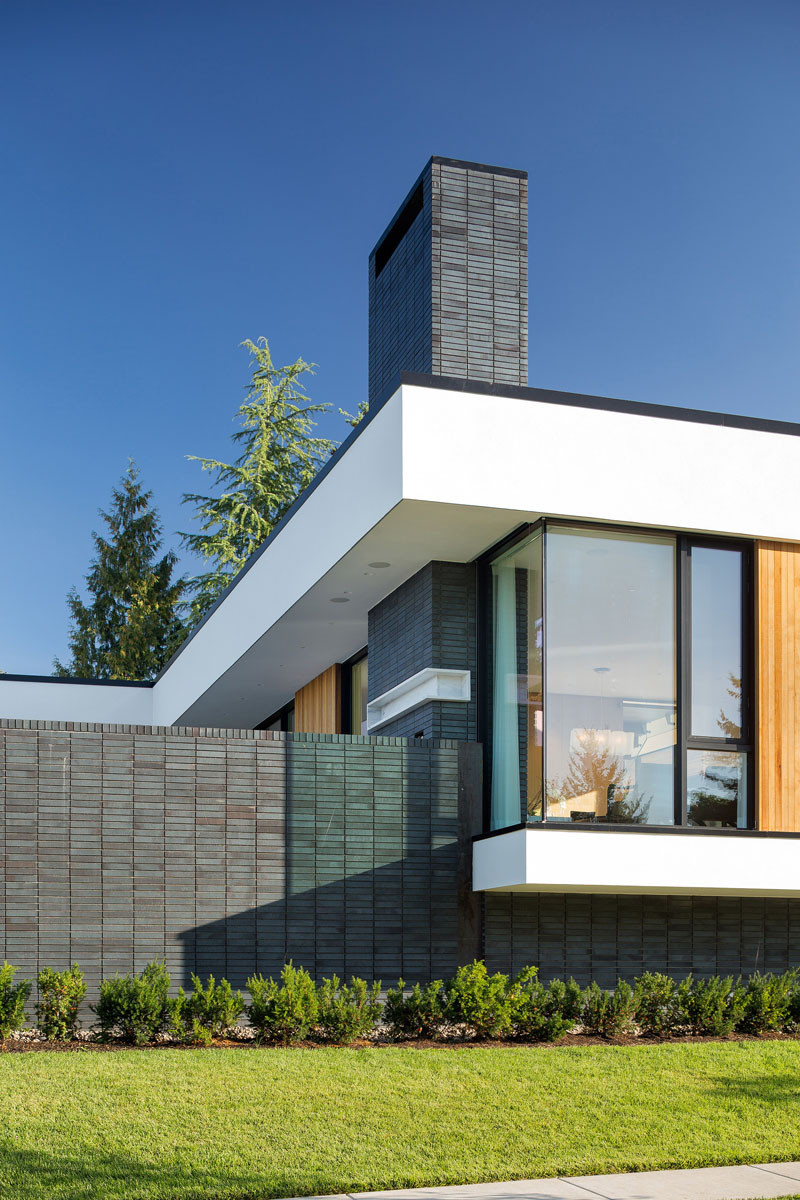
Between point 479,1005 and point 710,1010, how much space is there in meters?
2.00

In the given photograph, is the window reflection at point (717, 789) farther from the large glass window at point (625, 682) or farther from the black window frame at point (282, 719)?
the black window frame at point (282, 719)

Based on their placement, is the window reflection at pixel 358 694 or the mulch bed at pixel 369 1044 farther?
the window reflection at pixel 358 694

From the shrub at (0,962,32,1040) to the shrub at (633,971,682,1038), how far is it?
483 centimetres

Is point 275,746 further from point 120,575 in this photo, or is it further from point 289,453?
point 120,575

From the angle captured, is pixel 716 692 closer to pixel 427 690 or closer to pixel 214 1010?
pixel 427 690

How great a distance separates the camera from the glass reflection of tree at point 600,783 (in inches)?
436

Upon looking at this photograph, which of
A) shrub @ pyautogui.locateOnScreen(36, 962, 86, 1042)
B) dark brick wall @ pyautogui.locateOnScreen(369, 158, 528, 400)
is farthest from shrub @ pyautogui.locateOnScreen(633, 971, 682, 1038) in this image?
dark brick wall @ pyautogui.locateOnScreen(369, 158, 528, 400)

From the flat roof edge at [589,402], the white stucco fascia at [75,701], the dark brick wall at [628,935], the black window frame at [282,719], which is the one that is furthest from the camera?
the white stucco fascia at [75,701]

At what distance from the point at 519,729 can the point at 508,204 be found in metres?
6.54

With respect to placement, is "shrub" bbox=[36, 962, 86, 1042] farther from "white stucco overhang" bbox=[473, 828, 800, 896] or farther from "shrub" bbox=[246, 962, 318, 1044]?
"white stucco overhang" bbox=[473, 828, 800, 896]

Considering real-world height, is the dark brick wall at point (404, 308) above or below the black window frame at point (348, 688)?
above

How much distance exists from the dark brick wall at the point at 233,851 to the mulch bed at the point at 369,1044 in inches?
55.1

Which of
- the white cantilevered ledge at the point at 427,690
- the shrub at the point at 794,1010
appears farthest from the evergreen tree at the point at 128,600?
the shrub at the point at 794,1010

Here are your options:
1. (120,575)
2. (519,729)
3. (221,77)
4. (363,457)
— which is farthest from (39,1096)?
(120,575)
